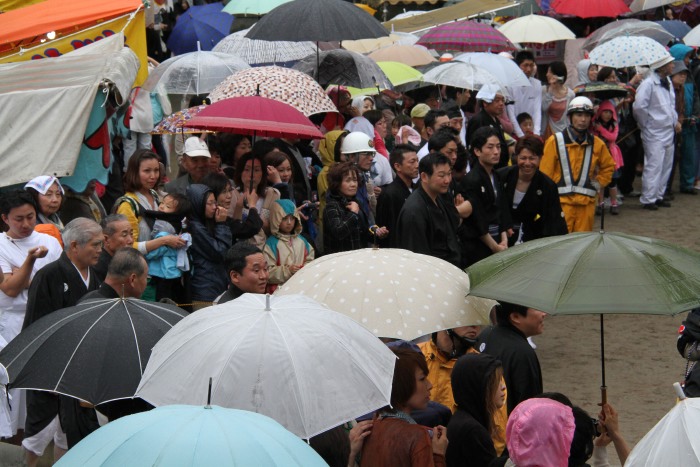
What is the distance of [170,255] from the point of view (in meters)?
7.77

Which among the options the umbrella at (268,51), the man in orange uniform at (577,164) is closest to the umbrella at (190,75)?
the umbrella at (268,51)

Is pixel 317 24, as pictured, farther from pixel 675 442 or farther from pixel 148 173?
pixel 675 442

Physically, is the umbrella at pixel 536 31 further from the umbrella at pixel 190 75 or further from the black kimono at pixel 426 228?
the black kimono at pixel 426 228

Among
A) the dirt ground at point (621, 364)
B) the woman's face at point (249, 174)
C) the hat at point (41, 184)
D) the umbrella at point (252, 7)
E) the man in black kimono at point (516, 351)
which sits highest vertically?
the umbrella at point (252, 7)

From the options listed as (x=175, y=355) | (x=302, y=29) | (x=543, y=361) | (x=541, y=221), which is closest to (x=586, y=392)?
(x=543, y=361)

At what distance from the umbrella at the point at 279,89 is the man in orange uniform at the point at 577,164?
2.50 metres

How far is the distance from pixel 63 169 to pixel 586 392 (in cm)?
418

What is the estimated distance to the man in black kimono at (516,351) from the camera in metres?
5.84

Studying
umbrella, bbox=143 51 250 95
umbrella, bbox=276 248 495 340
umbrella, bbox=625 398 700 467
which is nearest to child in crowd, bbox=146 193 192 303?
umbrella, bbox=276 248 495 340

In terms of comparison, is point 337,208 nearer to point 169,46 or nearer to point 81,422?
point 81,422

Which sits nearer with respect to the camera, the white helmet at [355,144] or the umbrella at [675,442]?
the umbrella at [675,442]

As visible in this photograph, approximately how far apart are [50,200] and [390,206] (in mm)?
2720

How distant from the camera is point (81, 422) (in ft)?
19.7

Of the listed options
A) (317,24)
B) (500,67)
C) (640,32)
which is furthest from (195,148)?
(640,32)
